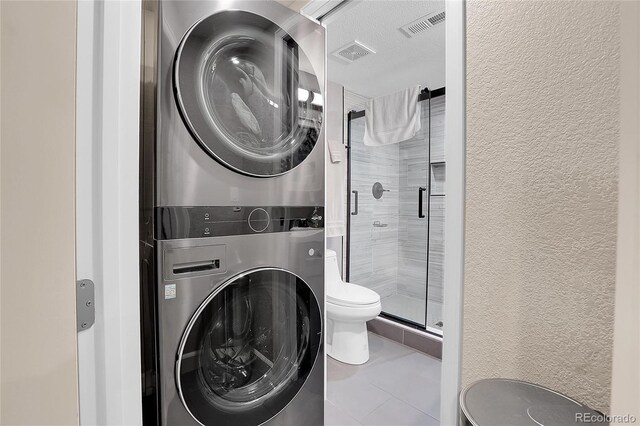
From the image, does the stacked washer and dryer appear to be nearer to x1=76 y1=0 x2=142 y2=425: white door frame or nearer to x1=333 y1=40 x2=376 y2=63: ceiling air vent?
x1=76 y1=0 x2=142 y2=425: white door frame

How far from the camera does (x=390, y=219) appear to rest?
11.0 feet

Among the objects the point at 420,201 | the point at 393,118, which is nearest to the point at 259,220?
the point at 393,118

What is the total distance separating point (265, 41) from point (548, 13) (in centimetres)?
90

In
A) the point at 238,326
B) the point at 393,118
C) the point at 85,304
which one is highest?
the point at 393,118

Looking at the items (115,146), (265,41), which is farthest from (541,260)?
(265,41)

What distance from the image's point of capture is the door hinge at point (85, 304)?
1.82ft

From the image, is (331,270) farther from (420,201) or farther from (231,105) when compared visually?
(231,105)

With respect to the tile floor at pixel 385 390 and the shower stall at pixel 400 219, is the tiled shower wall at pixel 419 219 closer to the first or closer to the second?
the shower stall at pixel 400 219

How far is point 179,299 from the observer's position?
93cm

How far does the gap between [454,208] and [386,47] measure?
1.77 metres

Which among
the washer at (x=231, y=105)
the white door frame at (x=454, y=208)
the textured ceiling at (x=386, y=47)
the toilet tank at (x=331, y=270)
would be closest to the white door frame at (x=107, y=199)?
the washer at (x=231, y=105)

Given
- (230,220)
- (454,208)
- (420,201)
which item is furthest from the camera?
(420,201)

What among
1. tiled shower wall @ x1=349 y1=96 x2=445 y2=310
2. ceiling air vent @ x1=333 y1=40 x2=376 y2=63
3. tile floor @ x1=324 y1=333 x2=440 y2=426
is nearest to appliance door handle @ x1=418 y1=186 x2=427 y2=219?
tiled shower wall @ x1=349 y1=96 x2=445 y2=310

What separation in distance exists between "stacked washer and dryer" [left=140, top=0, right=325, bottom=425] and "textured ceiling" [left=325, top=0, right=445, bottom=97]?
0.61 meters
